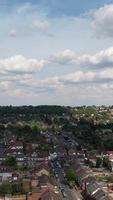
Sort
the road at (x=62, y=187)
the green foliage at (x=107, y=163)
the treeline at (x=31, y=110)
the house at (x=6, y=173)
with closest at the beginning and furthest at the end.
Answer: the road at (x=62, y=187) → the house at (x=6, y=173) → the green foliage at (x=107, y=163) → the treeline at (x=31, y=110)

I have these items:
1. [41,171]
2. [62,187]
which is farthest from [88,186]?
[41,171]

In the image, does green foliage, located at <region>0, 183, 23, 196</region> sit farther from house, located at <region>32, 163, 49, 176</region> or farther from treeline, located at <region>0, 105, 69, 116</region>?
treeline, located at <region>0, 105, 69, 116</region>

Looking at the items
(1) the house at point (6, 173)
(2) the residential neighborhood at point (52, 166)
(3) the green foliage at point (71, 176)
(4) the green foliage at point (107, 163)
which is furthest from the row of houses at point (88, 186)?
(4) the green foliage at point (107, 163)

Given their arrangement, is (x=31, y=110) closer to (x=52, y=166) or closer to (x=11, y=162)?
(x=52, y=166)

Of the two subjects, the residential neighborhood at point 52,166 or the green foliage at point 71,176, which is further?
the green foliage at point 71,176

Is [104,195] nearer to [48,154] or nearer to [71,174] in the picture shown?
[71,174]

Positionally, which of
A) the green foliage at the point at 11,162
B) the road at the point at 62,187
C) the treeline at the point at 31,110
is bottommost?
the road at the point at 62,187

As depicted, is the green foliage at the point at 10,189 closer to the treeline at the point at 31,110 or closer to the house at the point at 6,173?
the house at the point at 6,173

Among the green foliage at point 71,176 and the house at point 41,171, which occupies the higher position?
the house at point 41,171

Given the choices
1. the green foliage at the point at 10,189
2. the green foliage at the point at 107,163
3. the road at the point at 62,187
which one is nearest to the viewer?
the road at the point at 62,187

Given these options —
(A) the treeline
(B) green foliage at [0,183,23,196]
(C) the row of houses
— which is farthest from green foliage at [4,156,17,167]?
(A) the treeline
